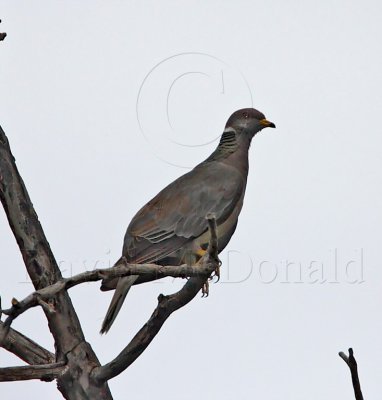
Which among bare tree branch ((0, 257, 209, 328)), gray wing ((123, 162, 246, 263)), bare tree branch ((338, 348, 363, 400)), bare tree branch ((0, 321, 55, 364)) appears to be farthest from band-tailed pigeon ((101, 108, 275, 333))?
bare tree branch ((338, 348, 363, 400))

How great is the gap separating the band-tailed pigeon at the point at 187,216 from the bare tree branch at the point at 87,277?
152 centimetres

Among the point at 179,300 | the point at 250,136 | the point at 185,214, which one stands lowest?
the point at 179,300

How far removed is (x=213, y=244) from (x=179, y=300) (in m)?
0.64

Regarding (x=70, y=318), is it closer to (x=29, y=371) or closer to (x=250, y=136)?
(x=29, y=371)

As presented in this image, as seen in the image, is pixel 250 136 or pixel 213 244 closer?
pixel 213 244

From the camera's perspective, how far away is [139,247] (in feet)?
28.0

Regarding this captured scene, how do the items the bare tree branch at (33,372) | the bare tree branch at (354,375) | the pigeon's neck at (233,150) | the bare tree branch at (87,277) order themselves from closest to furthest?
the bare tree branch at (354,375), the bare tree branch at (87,277), the bare tree branch at (33,372), the pigeon's neck at (233,150)

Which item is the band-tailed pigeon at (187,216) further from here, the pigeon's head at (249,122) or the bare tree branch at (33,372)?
the bare tree branch at (33,372)

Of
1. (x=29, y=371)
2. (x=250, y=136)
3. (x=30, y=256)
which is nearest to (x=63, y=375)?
(x=29, y=371)

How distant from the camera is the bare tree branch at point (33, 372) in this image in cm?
676

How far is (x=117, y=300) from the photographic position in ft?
26.4

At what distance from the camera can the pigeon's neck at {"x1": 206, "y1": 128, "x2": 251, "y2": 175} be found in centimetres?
948

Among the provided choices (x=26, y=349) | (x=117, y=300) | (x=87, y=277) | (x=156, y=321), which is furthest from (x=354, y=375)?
(x=117, y=300)

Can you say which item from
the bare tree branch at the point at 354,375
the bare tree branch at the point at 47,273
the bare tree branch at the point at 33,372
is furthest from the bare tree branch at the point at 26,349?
the bare tree branch at the point at 354,375
